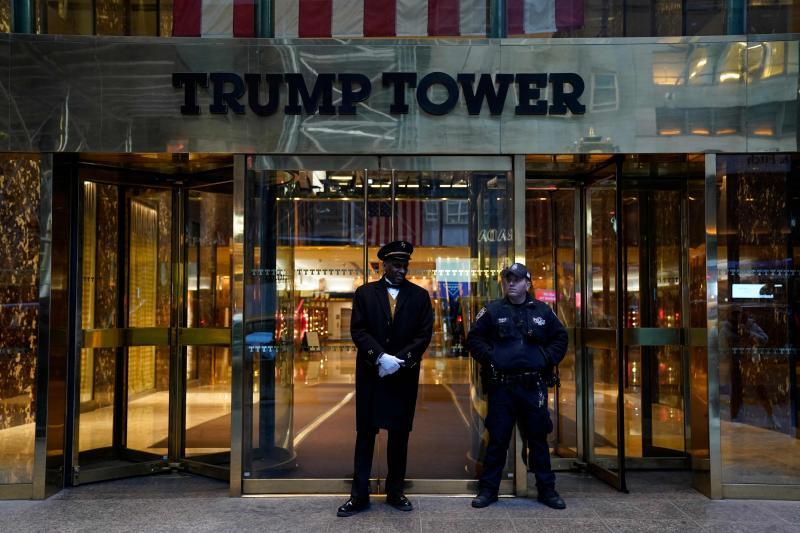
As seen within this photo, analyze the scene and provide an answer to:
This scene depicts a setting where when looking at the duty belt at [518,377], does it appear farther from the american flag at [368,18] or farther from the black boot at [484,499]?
the american flag at [368,18]

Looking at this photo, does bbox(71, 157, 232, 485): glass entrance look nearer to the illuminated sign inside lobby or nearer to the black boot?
the illuminated sign inside lobby

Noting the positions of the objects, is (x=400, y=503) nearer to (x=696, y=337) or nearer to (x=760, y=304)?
(x=696, y=337)

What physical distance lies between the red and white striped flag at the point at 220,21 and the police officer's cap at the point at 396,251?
2.30 metres

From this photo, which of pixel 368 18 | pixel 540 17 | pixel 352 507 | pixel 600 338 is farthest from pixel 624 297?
pixel 368 18

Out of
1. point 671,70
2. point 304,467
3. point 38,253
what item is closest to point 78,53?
point 38,253

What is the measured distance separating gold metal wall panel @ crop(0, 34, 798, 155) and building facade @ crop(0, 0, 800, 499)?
0.02 meters

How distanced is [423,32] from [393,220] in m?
1.71

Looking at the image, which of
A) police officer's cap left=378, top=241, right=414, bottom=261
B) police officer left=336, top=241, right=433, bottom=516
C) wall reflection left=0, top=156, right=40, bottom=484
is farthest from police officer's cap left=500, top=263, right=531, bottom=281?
wall reflection left=0, top=156, right=40, bottom=484

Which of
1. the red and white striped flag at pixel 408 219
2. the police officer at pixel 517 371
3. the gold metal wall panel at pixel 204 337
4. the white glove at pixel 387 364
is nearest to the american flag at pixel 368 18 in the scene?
the red and white striped flag at pixel 408 219

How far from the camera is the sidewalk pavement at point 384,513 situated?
205 inches

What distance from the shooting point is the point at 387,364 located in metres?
5.41

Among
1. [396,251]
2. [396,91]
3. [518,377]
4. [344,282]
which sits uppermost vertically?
[396,91]

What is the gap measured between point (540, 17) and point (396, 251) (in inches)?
99.2

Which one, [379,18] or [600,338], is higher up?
[379,18]
